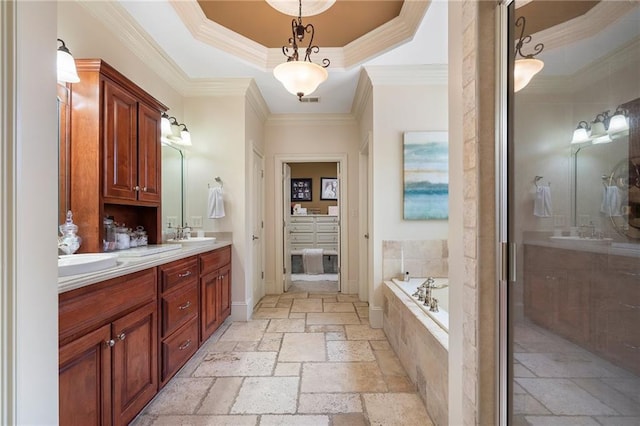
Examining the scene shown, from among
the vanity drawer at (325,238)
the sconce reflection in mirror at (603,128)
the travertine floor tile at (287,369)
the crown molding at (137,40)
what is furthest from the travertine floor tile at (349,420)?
the vanity drawer at (325,238)

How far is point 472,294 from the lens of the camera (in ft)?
3.67

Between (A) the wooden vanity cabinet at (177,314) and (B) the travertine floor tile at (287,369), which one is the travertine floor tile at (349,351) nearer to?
(B) the travertine floor tile at (287,369)

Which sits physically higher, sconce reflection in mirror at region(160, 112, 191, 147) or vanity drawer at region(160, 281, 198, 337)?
sconce reflection in mirror at region(160, 112, 191, 147)

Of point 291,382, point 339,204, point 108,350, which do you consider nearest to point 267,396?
point 291,382

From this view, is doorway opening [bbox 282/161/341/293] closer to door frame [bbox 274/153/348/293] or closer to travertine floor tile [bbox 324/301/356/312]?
door frame [bbox 274/153/348/293]

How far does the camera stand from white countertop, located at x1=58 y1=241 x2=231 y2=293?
Answer: 120 cm

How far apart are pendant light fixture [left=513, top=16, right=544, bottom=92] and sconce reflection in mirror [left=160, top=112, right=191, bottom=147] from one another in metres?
2.75

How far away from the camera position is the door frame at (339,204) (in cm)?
445

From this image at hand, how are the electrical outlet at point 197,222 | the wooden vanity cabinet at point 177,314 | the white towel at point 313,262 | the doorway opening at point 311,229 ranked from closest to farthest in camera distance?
the wooden vanity cabinet at point 177,314, the electrical outlet at point 197,222, the doorway opening at point 311,229, the white towel at point 313,262

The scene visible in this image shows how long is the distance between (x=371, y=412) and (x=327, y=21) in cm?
300

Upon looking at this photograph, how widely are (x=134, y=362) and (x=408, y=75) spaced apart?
3.29 m

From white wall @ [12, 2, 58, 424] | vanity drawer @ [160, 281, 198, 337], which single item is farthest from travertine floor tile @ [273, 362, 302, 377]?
white wall @ [12, 2, 58, 424]

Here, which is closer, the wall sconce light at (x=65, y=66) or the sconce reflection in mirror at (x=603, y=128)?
the sconce reflection in mirror at (x=603, y=128)

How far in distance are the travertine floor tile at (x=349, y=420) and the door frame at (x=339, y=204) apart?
8.92 ft
